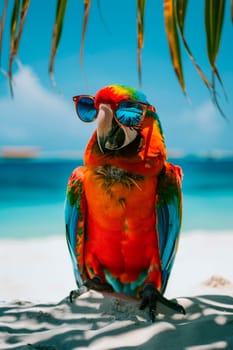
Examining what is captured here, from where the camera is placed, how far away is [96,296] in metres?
1.69

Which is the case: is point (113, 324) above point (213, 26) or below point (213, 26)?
below

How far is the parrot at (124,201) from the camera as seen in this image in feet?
5.55

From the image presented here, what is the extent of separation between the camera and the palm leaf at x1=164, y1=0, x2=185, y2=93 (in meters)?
0.85

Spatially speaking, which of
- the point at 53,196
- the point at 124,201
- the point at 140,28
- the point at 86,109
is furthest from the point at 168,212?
the point at 53,196

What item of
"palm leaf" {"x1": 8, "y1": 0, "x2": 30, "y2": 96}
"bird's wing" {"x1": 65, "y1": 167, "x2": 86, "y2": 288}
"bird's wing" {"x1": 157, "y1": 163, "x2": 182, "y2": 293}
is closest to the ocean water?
"bird's wing" {"x1": 65, "y1": 167, "x2": 86, "y2": 288}

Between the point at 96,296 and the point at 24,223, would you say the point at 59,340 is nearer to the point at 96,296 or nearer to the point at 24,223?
the point at 96,296

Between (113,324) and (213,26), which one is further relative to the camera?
(113,324)

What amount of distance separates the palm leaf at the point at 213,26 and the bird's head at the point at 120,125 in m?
0.83

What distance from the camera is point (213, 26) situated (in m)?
0.82

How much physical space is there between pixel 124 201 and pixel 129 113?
1.09 ft

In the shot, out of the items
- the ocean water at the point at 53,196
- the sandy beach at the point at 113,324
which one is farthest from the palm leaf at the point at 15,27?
the ocean water at the point at 53,196

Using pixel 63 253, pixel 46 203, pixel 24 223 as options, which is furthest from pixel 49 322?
pixel 46 203

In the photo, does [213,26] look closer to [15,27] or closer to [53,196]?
[15,27]

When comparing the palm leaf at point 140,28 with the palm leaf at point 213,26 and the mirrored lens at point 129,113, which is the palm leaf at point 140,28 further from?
the mirrored lens at point 129,113
